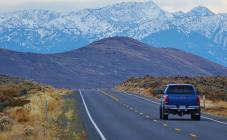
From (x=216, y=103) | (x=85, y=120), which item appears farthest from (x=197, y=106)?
(x=216, y=103)

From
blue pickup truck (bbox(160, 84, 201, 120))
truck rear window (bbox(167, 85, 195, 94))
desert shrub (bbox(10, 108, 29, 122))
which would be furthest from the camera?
truck rear window (bbox(167, 85, 195, 94))

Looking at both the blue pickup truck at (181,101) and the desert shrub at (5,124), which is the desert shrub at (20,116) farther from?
the blue pickup truck at (181,101)

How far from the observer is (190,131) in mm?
28297

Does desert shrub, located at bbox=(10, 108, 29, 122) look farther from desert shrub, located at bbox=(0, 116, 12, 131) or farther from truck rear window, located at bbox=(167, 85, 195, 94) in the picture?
truck rear window, located at bbox=(167, 85, 195, 94)

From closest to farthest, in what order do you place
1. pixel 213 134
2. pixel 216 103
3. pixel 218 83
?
pixel 213 134 → pixel 216 103 → pixel 218 83

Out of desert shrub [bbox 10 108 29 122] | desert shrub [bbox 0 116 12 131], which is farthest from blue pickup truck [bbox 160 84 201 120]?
desert shrub [bbox 0 116 12 131]

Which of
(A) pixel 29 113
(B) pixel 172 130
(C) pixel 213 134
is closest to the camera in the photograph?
(C) pixel 213 134

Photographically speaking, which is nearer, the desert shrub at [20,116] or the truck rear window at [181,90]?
the desert shrub at [20,116]

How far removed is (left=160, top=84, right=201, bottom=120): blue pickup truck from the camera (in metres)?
35.9

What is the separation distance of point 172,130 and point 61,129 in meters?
4.35

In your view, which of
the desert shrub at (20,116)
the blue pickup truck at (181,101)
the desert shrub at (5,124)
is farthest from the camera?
the blue pickup truck at (181,101)

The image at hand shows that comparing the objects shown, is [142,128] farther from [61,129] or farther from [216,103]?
[216,103]

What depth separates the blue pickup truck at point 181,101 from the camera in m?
35.9

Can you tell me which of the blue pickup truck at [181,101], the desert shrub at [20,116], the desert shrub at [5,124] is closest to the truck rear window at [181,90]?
the blue pickup truck at [181,101]
